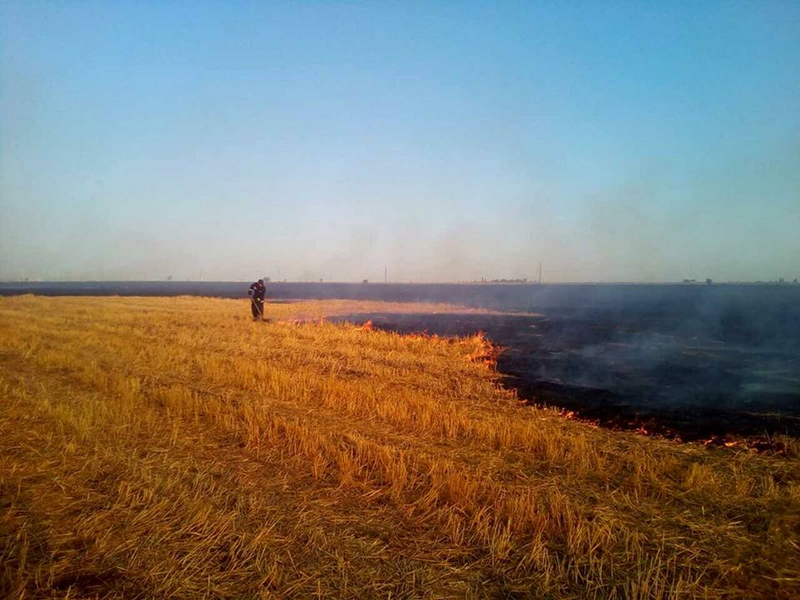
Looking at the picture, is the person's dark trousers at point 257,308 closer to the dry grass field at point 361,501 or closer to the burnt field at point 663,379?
the burnt field at point 663,379

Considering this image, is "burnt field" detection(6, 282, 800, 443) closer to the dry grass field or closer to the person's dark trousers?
the dry grass field

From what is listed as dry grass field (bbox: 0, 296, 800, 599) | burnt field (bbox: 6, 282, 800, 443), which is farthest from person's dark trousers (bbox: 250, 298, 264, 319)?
dry grass field (bbox: 0, 296, 800, 599)

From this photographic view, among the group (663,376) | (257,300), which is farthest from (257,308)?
(663,376)

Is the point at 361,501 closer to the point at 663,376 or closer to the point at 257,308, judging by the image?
the point at 663,376

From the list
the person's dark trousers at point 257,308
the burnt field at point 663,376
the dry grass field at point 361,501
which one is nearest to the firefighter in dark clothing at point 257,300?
the person's dark trousers at point 257,308

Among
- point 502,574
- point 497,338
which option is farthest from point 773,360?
point 502,574

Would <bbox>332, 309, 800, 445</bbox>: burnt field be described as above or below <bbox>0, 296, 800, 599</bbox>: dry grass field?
below

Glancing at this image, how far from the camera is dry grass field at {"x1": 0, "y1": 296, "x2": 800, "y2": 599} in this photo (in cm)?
432

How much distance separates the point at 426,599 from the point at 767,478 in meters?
5.60

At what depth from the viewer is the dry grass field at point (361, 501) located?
4.32 meters

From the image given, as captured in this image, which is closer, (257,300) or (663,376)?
(663,376)

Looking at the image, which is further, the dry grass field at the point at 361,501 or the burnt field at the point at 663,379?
the burnt field at the point at 663,379

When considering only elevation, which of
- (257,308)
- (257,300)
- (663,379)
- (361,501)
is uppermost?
(257,300)

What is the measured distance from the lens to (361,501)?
5953 millimetres
